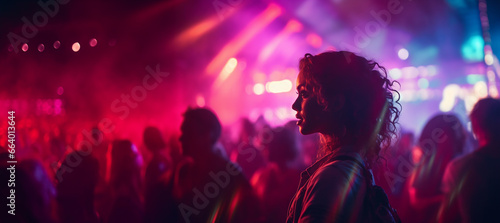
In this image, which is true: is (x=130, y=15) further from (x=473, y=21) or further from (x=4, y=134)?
(x=473, y=21)

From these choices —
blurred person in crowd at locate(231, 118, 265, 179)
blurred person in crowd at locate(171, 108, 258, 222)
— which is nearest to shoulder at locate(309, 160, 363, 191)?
blurred person in crowd at locate(171, 108, 258, 222)

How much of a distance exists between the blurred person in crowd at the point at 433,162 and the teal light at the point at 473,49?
50.6 feet

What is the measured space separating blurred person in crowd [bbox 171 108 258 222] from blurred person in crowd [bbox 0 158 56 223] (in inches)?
52.9

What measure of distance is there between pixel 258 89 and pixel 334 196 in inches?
716

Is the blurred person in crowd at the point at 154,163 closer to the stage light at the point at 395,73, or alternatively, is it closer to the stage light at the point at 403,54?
the stage light at the point at 403,54

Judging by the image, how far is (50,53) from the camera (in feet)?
24.4

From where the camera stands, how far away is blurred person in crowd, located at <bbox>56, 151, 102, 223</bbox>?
357 cm

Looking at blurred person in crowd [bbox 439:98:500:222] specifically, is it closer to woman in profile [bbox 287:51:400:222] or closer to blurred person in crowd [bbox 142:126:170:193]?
woman in profile [bbox 287:51:400:222]

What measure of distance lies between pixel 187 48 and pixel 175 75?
1051mm

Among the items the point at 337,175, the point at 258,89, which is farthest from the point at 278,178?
the point at 258,89

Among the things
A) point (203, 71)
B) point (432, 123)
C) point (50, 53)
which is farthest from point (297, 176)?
point (203, 71)

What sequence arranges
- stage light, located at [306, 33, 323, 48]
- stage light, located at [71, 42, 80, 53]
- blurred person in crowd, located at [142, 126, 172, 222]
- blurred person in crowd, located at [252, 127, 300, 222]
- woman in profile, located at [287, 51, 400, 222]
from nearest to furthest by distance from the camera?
woman in profile, located at [287, 51, 400, 222] < blurred person in crowd, located at [252, 127, 300, 222] < blurred person in crowd, located at [142, 126, 172, 222] < stage light, located at [71, 42, 80, 53] < stage light, located at [306, 33, 323, 48]

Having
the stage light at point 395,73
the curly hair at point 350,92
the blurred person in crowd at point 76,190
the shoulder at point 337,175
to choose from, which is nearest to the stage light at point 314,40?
the stage light at point 395,73

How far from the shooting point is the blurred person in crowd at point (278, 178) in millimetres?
3381
